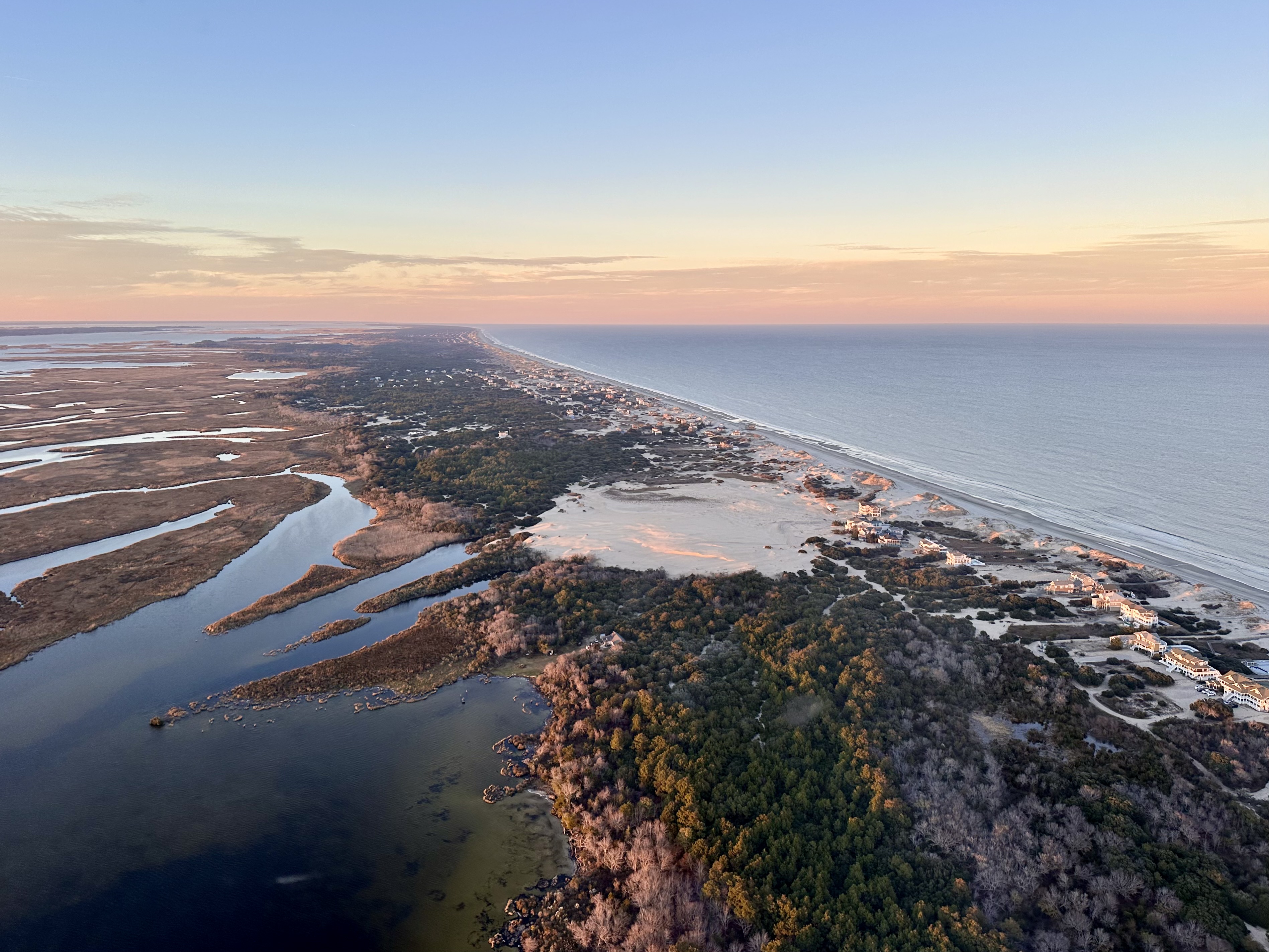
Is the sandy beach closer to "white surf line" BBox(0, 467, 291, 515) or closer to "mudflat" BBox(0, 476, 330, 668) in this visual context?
"mudflat" BBox(0, 476, 330, 668)

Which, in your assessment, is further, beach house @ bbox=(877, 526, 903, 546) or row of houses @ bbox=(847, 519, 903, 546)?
row of houses @ bbox=(847, 519, 903, 546)

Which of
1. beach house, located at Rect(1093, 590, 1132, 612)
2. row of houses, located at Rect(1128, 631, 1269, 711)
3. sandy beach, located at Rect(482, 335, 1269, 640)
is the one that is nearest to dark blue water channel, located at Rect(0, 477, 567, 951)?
sandy beach, located at Rect(482, 335, 1269, 640)

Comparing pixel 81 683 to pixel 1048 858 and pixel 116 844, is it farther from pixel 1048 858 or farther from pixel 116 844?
pixel 1048 858

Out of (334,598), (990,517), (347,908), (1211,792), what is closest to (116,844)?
(347,908)

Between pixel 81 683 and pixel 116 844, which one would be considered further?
pixel 81 683

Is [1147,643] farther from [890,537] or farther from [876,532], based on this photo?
[876,532]

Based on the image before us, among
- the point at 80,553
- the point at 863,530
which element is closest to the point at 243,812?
the point at 80,553

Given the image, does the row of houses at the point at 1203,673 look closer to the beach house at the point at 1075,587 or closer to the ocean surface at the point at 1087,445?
the beach house at the point at 1075,587

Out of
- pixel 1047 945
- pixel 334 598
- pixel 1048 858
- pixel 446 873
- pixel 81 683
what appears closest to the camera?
pixel 1047 945
